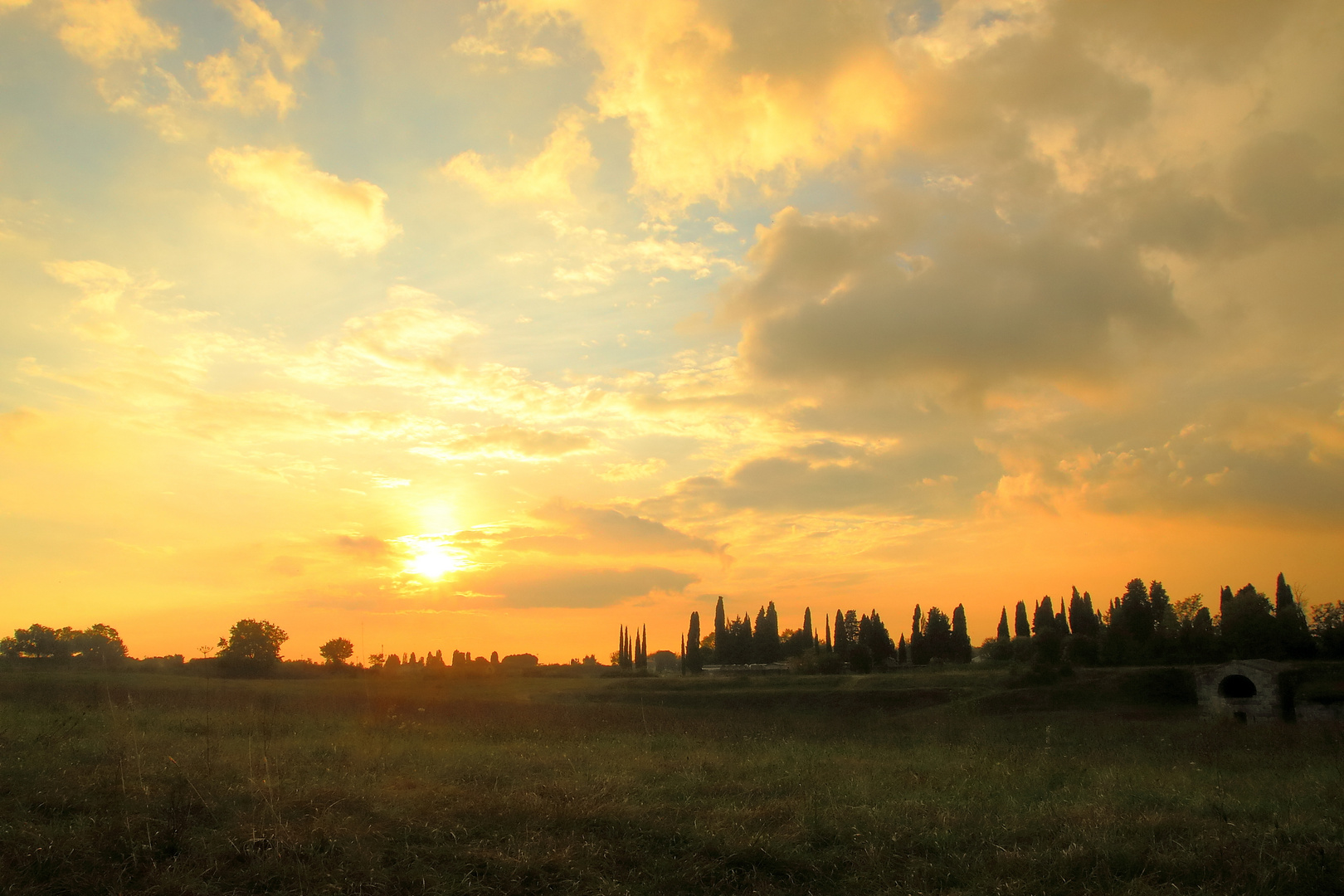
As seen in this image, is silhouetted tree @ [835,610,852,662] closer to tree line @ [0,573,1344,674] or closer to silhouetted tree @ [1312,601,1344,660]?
tree line @ [0,573,1344,674]

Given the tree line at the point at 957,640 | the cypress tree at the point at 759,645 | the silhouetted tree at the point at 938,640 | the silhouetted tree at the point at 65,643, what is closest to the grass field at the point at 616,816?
the tree line at the point at 957,640

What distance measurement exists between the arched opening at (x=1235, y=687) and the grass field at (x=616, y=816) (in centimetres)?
3117

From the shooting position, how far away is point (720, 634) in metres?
119

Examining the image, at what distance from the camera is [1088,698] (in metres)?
50.5

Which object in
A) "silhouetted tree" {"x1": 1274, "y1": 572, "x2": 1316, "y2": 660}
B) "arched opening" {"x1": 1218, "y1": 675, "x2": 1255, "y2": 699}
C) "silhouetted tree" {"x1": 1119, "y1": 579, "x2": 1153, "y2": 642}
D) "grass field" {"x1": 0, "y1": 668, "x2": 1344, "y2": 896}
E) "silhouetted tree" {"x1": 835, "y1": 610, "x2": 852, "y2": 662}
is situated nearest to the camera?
"grass field" {"x1": 0, "y1": 668, "x2": 1344, "y2": 896}

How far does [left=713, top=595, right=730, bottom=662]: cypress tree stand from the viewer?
114 meters

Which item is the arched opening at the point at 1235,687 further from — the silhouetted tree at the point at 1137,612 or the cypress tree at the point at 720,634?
the cypress tree at the point at 720,634

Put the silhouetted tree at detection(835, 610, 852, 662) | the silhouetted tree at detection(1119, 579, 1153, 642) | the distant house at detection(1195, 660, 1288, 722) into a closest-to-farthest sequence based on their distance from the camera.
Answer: the distant house at detection(1195, 660, 1288, 722) → the silhouetted tree at detection(1119, 579, 1153, 642) → the silhouetted tree at detection(835, 610, 852, 662)

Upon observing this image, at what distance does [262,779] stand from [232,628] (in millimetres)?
107785

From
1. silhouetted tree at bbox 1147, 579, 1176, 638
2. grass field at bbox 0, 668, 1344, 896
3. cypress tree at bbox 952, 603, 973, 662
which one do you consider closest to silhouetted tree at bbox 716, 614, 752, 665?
cypress tree at bbox 952, 603, 973, 662

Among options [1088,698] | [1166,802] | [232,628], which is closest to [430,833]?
[1166,802]

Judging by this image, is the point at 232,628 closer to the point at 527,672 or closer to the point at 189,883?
the point at 527,672

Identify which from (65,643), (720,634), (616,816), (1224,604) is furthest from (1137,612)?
(65,643)

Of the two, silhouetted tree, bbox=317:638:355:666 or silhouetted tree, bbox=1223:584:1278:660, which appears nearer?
silhouetted tree, bbox=1223:584:1278:660
